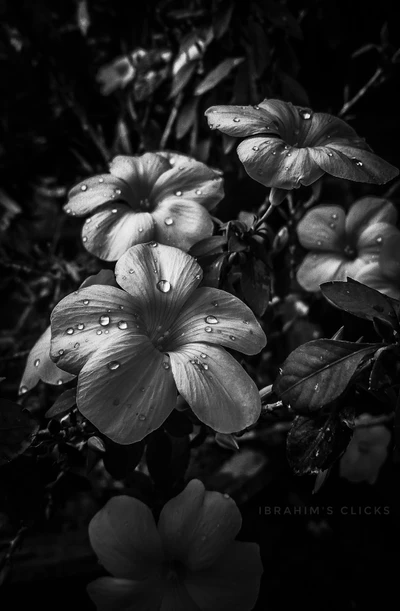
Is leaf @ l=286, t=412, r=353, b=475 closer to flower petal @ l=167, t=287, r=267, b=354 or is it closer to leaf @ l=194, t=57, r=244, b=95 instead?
flower petal @ l=167, t=287, r=267, b=354

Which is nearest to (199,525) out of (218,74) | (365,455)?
(365,455)

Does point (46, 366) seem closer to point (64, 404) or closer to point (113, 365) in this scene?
point (64, 404)

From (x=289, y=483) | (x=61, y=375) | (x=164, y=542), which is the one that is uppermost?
(x=61, y=375)

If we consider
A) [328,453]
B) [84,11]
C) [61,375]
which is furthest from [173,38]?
[328,453]

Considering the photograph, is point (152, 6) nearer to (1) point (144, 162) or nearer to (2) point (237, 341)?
(1) point (144, 162)

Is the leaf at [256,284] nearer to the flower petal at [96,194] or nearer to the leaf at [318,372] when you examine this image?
the leaf at [318,372]

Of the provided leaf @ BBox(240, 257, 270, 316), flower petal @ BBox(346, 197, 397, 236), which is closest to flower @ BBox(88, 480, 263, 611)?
leaf @ BBox(240, 257, 270, 316)
